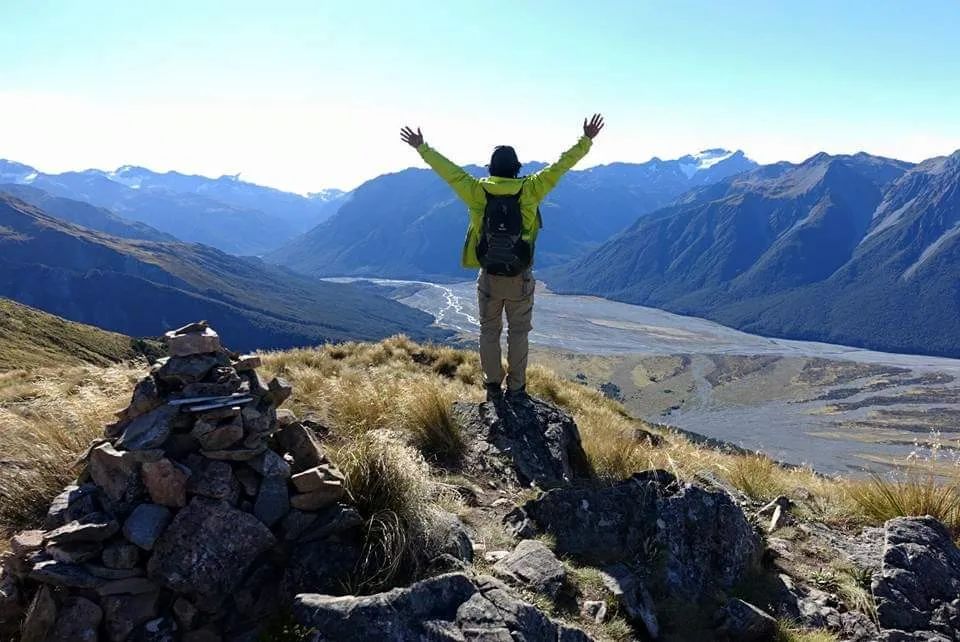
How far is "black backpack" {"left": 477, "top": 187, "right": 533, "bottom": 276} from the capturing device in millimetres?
9258

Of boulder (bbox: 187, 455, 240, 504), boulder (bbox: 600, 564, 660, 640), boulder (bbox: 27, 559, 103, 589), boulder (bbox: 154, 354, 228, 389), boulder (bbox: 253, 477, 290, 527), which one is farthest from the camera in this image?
boulder (bbox: 154, 354, 228, 389)

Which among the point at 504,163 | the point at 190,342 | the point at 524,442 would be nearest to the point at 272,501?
the point at 190,342

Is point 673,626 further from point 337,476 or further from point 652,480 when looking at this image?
point 337,476

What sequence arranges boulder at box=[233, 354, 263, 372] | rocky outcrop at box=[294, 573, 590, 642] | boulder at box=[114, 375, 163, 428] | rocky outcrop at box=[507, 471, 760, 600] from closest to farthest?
rocky outcrop at box=[294, 573, 590, 642] < boulder at box=[114, 375, 163, 428] < rocky outcrop at box=[507, 471, 760, 600] < boulder at box=[233, 354, 263, 372]

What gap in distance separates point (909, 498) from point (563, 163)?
713cm

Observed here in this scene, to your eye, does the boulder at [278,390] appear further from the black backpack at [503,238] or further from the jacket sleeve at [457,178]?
the jacket sleeve at [457,178]

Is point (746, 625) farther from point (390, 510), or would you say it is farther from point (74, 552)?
point (74, 552)

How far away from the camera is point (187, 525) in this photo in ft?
17.8

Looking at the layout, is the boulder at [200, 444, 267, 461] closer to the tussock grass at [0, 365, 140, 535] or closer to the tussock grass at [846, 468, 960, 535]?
the tussock grass at [0, 365, 140, 535]

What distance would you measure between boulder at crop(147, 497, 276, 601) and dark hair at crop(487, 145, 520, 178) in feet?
20.8

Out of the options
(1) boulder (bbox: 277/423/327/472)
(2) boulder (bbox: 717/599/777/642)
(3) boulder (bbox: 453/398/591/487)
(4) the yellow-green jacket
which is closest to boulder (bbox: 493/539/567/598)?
(2) boulder (bbox: 717/599/777/642)

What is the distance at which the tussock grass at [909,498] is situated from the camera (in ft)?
27.9

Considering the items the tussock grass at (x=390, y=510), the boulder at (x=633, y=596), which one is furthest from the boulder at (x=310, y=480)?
the boulder at (x=633, y=596)

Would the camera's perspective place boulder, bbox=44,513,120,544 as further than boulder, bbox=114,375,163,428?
No
